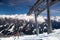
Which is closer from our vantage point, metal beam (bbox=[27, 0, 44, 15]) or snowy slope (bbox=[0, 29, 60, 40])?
snowy slope (bbox=[0, 29, 60, 40])

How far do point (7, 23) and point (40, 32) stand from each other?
25.7 inches

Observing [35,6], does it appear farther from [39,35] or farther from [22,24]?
[39,35]

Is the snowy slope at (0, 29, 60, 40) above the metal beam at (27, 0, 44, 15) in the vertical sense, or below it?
below

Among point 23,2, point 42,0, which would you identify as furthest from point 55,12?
point 23,2

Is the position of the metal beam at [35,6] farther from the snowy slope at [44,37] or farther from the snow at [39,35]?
the snowy slope at [44,37]

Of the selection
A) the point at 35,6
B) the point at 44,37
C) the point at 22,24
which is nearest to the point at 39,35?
the point at 44,37

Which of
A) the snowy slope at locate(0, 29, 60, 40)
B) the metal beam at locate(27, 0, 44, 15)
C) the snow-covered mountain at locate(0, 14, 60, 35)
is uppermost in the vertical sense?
the metal beam at locate(27, 0, 44, 15)

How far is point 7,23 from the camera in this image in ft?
12.0

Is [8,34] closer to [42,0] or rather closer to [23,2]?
[23,2]

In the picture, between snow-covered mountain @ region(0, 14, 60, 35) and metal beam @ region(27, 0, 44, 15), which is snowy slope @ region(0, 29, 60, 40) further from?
metal beam @ region(27, 0, 44, 15)

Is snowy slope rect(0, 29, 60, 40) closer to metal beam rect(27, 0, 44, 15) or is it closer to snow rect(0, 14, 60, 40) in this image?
snow rect(0, 14, 60, 40)

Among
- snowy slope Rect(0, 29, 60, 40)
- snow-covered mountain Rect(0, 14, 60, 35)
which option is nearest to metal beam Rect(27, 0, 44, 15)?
snow-covered mountain Rect(0, 14, 60, 35)

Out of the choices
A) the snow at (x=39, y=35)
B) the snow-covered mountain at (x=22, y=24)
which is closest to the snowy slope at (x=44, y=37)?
the snow at (x=39, y=35)

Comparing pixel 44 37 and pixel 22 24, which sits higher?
pixel 22 24
